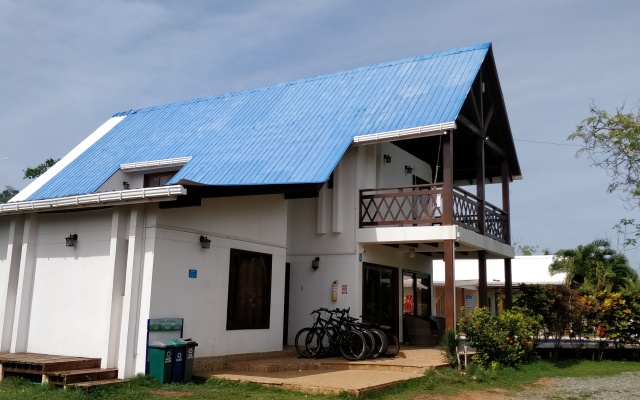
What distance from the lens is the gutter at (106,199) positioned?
10125 mm

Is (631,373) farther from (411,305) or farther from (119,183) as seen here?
(119,183)

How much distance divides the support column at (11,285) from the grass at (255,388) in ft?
5.89

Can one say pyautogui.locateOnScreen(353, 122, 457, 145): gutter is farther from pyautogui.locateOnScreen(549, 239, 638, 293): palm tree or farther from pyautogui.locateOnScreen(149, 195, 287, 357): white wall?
pyautogui.locateOnScreen(549, 239, 638, 293): palm tree

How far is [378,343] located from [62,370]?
21.1 ft

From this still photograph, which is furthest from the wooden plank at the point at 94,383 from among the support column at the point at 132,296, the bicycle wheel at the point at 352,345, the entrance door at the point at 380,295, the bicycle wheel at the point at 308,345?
the entrance door at the point at 380,295

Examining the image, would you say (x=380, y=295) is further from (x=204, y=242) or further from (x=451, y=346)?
(x=204, y=242)

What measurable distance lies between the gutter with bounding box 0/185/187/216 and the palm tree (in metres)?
17.7

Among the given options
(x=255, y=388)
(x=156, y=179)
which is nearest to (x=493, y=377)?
(x=255, y=388)

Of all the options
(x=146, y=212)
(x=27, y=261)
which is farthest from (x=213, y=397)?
(x=27, y=261)

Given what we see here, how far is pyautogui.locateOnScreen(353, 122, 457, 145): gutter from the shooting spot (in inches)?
543

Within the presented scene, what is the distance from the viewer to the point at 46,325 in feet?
38.9

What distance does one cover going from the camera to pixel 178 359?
10.7 metres

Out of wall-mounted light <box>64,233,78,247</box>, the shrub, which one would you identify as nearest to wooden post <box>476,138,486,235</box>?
the shrub

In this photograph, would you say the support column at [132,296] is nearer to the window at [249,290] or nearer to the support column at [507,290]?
the window at [249,290]
